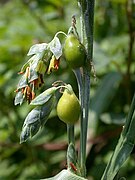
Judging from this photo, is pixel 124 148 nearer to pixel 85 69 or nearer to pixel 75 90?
pixel 85 69

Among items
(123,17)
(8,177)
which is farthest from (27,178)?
(123,17)

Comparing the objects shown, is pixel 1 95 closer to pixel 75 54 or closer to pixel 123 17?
pixel 123 17

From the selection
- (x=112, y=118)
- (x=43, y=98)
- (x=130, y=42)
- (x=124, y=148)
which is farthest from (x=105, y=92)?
(x=43, y=98)

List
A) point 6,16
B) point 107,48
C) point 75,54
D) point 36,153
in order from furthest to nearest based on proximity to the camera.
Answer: point 6,16
point 107,48
point 36,153
point 75,54

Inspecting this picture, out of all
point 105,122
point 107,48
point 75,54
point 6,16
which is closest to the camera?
point 75,54

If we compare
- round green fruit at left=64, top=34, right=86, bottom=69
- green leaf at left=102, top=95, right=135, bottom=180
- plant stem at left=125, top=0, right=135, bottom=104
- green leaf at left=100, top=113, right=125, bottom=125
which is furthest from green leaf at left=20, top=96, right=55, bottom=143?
plant stem at left=125, top=0, right=135, bottom=104

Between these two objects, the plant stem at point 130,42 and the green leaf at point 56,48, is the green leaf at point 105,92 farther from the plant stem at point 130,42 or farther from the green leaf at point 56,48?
the green leaf at point 56,48
